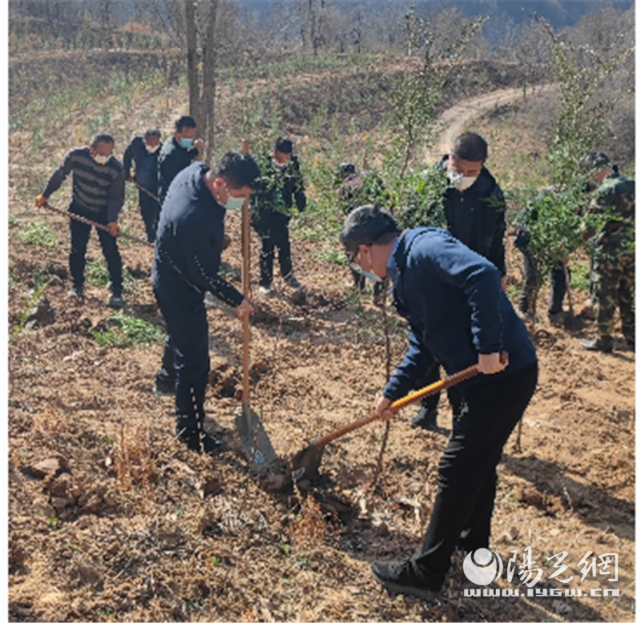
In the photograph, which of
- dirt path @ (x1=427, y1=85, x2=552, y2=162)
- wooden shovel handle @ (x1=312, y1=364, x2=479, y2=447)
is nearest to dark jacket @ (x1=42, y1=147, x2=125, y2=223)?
wooden shovel handle @ (x1=312, y1=364, x2=479, y2=447)

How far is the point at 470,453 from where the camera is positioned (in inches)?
120

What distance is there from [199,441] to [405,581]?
5.77 feet

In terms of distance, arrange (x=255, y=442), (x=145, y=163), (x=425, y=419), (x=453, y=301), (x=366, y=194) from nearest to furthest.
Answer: (x=453, y=301) < (x=255, y=442) < (x=366, y=194) < (x=425, y=419) < (x=145, y=163)

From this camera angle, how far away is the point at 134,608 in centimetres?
309

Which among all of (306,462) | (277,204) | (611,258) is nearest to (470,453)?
(306,462)

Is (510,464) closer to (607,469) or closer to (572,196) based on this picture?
(607,469)

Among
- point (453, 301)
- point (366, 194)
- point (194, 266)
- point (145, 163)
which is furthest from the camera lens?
point (145, 163)

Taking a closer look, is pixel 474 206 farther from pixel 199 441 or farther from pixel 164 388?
pixel 164 388

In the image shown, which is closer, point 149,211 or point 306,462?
point 306,462

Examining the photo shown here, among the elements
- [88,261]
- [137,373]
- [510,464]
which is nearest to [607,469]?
[510,464]

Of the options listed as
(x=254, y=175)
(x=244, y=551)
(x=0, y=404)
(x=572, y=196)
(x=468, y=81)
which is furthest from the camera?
(x=468, y=81)

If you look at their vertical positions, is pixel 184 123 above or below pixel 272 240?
above

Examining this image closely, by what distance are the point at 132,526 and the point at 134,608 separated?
549 mm

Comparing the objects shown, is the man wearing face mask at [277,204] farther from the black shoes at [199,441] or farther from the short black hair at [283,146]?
the black shoes at [199,441]
